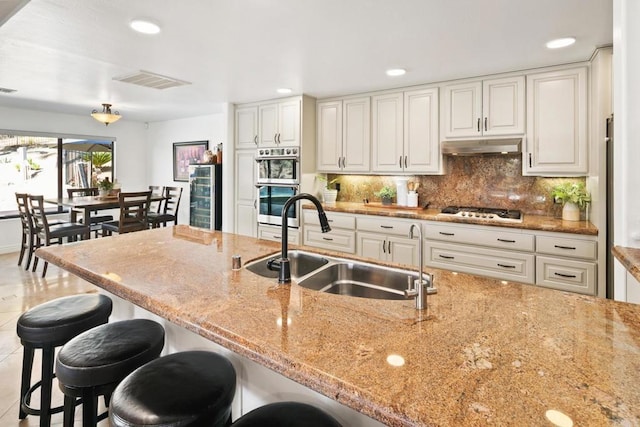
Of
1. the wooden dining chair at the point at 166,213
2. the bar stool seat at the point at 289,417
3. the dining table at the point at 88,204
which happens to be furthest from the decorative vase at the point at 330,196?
the bar stool seat at the point at 289,417

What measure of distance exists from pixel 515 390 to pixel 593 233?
262 cm

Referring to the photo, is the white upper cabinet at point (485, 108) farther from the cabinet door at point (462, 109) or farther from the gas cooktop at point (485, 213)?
the gas cooktop at point (485, 213)

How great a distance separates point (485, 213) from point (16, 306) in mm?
4660

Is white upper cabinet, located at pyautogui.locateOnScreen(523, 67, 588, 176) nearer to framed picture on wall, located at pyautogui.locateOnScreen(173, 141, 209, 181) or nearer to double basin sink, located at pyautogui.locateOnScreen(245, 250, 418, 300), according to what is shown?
double basin sink, located at pyautogui.locateOnScreen(245, 250, 418, 300)

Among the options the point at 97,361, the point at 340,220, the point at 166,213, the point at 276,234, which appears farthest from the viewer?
the point at 166,213

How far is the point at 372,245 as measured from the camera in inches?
151

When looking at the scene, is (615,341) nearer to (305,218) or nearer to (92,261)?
(92,261)

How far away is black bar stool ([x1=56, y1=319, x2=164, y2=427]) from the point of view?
1290 mm

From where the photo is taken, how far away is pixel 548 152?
3168 millimetres

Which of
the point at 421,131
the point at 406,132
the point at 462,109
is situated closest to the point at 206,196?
the point at 406,132

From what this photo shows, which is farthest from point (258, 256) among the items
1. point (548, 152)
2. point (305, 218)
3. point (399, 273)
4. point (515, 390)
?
point (548, 152)

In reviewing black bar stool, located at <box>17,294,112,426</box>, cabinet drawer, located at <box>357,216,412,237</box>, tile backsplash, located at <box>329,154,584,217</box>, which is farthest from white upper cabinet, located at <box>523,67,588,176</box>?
black bar stool, located at <box>17,294,112,426</box>

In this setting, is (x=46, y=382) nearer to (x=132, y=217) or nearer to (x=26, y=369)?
(x=26, y=369)

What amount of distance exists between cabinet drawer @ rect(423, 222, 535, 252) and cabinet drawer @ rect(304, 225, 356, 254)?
2.85 feet
